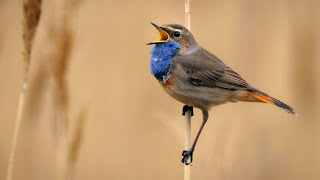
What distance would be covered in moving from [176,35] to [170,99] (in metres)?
2.52

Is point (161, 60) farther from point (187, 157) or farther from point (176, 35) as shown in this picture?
point (187, 157)

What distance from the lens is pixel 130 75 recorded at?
7332 mm

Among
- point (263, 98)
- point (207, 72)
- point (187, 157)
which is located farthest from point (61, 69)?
point (263, 98)

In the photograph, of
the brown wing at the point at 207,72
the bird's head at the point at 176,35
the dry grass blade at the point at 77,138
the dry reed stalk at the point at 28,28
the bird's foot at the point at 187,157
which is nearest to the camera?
the dry reed stalk at the point at 28,28

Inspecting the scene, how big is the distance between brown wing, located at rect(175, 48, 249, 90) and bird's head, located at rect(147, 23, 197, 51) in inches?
4.5

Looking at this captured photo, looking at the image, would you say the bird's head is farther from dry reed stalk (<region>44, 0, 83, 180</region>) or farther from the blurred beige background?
dry reed stalk (<region>44, 0, 83, 180</region>)

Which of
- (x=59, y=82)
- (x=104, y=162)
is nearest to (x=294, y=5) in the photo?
(x=104, y=162)

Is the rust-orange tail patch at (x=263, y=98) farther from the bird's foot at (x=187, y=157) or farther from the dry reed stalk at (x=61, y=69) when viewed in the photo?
the dry reed stalk at (x=61, y=69)

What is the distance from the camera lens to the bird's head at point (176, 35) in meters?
4.92

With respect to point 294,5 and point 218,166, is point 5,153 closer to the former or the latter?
point 218,166

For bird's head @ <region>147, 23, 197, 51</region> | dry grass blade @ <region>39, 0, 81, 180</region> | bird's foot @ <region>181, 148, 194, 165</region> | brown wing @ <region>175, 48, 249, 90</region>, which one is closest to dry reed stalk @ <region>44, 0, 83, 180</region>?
dry grass blade @ <region>39, 0, 81, 180</region>

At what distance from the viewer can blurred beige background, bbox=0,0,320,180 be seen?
5043 millimetres


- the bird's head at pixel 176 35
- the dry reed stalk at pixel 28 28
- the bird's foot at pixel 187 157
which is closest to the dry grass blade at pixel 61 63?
the dry reed stalk at pixel 28 28

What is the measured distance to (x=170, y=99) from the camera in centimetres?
745
